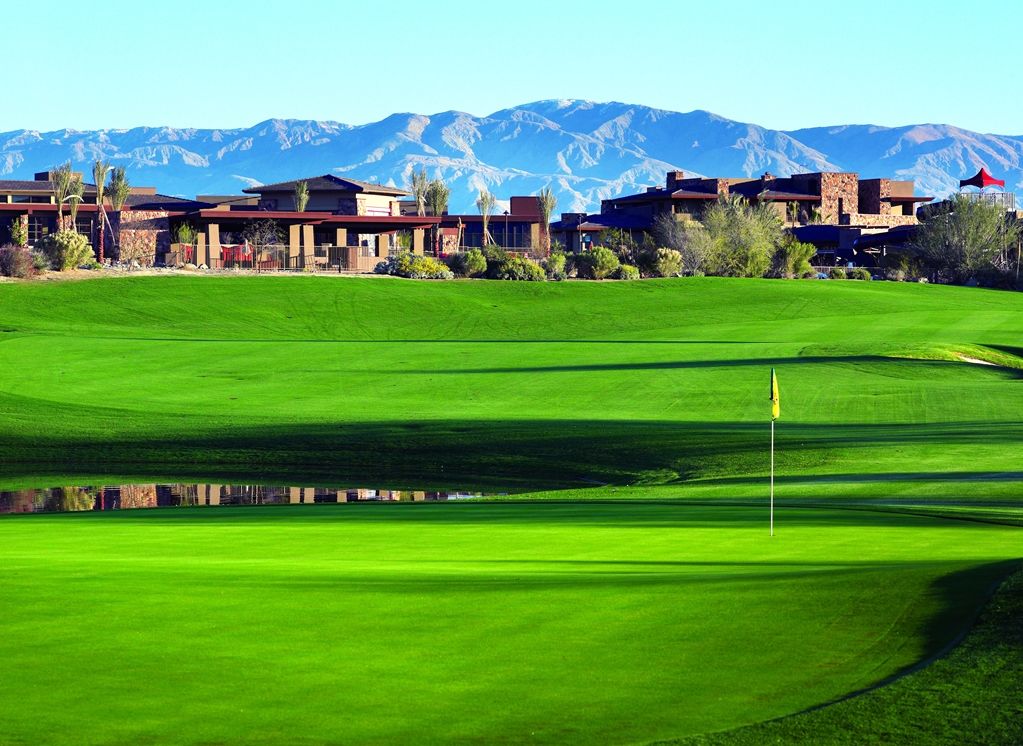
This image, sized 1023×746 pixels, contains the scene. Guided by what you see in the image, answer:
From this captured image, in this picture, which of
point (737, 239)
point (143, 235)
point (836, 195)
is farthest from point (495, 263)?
→ point (836, 195)

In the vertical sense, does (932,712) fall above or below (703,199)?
below

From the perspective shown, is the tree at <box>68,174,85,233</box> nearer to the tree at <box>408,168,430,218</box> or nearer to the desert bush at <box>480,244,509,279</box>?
the desert bush at <box>480,244,509,279</box>

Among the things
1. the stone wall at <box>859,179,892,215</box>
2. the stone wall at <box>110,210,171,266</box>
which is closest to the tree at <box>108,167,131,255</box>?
the stone wall at <box>110,210,171,266</box>

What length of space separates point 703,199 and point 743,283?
47572 mm

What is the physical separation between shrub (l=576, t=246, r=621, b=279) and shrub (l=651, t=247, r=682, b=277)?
4.02 metres

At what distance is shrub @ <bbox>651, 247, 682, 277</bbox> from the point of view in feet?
332

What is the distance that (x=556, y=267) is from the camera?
97625 mm

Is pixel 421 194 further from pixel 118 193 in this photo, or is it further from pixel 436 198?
pixel 118 193

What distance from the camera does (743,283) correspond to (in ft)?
302

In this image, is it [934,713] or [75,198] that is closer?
[934,713]

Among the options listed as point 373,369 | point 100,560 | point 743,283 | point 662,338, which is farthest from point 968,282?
point 100,560

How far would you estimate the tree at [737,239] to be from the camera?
106062 millimetres

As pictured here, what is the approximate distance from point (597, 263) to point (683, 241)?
1449 centimetres

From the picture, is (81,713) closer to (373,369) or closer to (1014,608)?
(1014,608)
